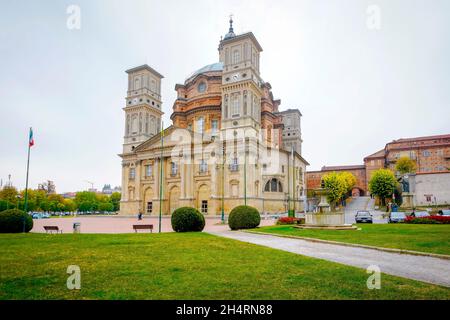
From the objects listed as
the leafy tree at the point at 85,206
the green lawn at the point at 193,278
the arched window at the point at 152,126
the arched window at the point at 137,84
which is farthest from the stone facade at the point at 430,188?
the leafy tree at the point at 85,206

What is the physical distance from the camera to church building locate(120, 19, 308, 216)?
146 feet

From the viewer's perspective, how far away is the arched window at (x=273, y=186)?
1935 inches

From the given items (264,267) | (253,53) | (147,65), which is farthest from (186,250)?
(147,65)

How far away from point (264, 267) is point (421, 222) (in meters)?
20.5

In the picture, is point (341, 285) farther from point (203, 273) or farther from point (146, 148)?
point (146, 148)

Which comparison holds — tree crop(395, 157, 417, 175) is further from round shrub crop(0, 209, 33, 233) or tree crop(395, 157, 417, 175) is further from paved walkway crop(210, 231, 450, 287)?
round shrub crop(0, 209, 33, 233)

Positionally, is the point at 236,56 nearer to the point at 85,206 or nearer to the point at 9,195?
the point at 9,195

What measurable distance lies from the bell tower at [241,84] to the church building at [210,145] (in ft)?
0.48

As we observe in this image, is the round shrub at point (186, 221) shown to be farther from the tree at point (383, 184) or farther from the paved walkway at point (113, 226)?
the tree at point (383, 184)

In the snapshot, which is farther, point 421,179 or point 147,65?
point 147,65

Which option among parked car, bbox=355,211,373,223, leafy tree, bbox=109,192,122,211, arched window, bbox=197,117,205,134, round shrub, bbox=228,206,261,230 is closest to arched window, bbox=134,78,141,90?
arched window, bbox=197,117,205,134

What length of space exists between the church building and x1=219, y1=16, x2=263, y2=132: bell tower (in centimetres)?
15
